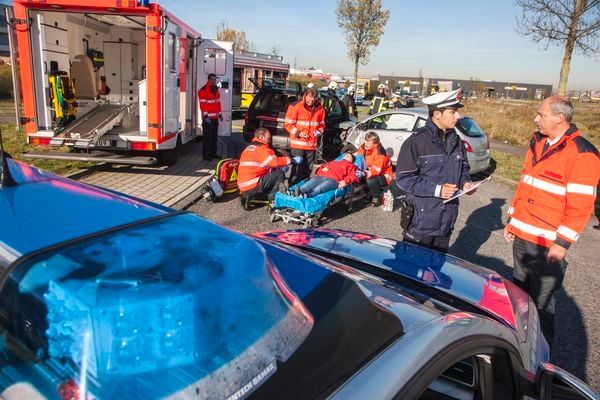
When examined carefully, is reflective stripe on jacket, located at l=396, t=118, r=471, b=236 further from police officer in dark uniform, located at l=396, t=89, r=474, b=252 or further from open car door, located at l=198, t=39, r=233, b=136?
open car door, located at l=198, t=39, r=233, b=136

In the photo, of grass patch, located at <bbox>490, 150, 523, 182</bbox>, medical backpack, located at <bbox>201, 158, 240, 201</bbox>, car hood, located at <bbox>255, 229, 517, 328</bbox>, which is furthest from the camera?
grass patch, located at <bbox>490, 150, 523, 182</bbox>

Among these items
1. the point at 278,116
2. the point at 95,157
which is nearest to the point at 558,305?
the point at 95,157

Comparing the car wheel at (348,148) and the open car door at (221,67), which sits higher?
the open car door at (221,67)

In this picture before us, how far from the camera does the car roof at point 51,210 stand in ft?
4.14

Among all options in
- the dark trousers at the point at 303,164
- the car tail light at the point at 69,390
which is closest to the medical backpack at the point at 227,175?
the dark trousers at the point at 303,164

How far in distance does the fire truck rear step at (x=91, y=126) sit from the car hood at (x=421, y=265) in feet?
18.2

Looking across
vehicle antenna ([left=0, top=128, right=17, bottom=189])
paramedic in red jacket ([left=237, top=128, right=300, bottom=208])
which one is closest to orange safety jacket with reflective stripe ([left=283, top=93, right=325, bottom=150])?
paramedic in red jacket ([left=237, top=128, right=300, bottom=208])

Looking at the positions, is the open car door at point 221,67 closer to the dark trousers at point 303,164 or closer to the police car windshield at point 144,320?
the dark trousers at point 303,164

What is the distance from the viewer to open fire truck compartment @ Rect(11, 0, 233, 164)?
708 centimetres

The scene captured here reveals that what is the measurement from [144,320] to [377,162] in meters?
6.68

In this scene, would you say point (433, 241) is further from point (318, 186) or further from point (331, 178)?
point (331, 178)

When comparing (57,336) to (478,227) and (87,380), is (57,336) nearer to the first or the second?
(87,380)

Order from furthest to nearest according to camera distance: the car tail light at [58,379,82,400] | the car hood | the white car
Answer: the white car, the car hood, the car tail light at [58,379,82,400]

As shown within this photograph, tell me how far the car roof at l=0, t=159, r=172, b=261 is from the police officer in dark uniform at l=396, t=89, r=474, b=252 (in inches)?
87.4
